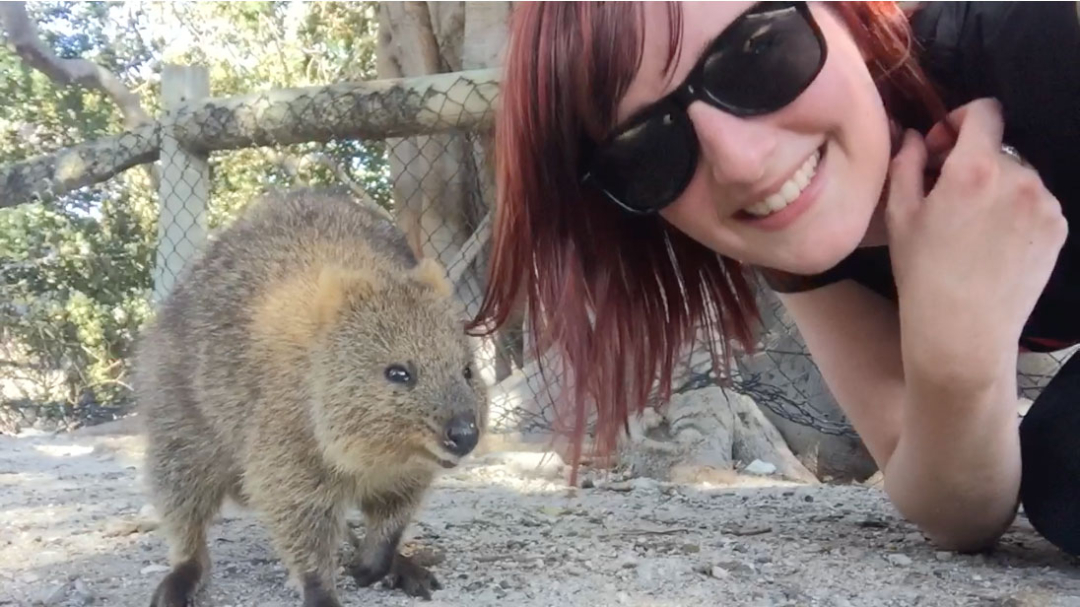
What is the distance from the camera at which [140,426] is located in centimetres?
255

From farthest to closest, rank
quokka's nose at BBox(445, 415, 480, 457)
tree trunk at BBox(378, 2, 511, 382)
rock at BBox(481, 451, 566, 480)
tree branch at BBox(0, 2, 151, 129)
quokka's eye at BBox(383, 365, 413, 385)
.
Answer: tree branch at BBox(0, 2, 151, 129) < tree trunk at BBox(378, 2, 511, 382) < rock at BBox(481, 451, 566, 480) < quokka's eye at BBox(383, 365, 413, 385) < quokka's nose at BBox(445, 415, 480, 457)

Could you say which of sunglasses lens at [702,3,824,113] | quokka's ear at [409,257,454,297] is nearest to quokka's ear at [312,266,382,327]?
quokka's ear at [409,257,454,297]

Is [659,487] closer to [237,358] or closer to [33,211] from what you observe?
[237,358]

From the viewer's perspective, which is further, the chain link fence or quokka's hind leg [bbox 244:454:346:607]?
the chain link fence

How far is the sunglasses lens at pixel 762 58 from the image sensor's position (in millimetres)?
1464

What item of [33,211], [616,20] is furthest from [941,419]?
[33,211]

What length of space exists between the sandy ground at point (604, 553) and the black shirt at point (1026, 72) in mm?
608

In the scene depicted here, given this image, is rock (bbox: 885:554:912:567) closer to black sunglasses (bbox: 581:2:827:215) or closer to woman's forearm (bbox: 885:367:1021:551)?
woman's forearm (bbox: 885:367:1021:551)

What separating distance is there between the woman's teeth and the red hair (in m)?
0.19

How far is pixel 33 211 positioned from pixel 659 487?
12.2 ft

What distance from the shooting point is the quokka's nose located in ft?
6.62

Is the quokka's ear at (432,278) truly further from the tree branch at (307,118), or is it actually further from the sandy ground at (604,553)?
the tree branch at (307,118)

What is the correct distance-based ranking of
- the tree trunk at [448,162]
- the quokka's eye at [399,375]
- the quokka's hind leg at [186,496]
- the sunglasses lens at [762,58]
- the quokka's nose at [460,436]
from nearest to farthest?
1. the sunglasses lens at [762,58]
2. the quokka's nose at [460,436]
3. the quokka's eye at [399,375]
4. the quokka's hind leg at [186,496]
5. the tree trunk at [448,162]

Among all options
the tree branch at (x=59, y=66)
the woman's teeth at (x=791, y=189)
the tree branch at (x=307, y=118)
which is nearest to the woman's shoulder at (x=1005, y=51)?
the woman's teeth at (x=791, y=189)
